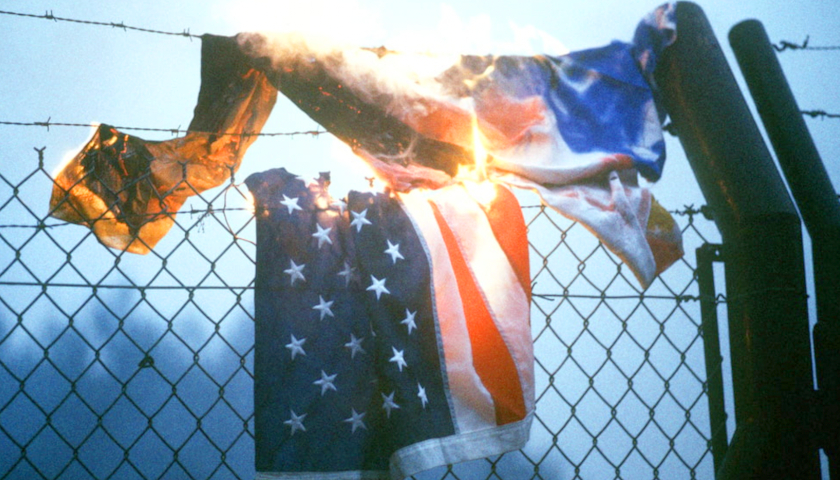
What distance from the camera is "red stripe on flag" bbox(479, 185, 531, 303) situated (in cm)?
169

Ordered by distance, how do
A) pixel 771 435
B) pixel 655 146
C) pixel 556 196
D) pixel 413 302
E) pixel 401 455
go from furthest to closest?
1. pixel 655 146
2. pixel 556 196
3. pixel 413 302
4. pixel 401 455
5. pixel 771 435

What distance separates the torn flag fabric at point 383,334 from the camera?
1.49 meters

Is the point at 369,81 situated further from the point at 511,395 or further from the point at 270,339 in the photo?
the point at 511,395

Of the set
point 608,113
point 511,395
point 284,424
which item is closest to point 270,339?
point 284,424

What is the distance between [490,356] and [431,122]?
2.43 feet

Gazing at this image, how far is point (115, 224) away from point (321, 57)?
2.55 feet

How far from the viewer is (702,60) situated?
1588 mm

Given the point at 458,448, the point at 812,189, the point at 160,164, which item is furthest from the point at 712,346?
the point at 160,164

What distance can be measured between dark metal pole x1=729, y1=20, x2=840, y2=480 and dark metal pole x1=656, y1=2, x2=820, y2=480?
4 centimetres

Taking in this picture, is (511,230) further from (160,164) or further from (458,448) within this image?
(160,164)

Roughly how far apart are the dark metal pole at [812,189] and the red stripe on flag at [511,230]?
64 cm

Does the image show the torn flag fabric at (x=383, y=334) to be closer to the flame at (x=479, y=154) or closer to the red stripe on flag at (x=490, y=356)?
the red stripe on flag at (x=490, y=356)

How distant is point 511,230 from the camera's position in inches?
67.6

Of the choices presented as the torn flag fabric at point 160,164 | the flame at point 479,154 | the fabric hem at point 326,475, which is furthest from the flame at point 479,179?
the fabric hem at point 326,475
